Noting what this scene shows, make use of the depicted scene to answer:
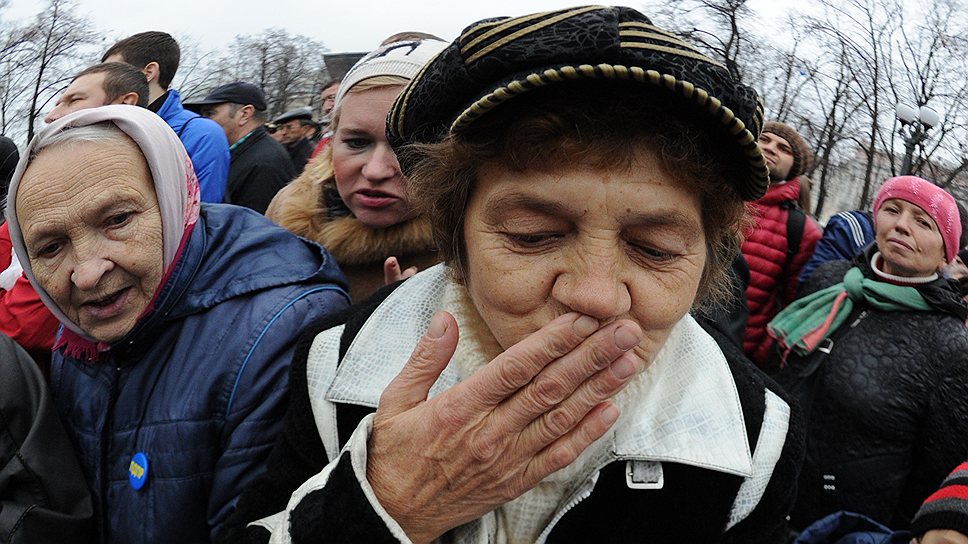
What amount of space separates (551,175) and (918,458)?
9.54 feet

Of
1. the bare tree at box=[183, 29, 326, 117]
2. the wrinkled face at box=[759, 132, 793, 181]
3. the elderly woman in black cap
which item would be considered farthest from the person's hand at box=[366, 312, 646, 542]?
the bare tree at box=[183, 29, 326, 117]

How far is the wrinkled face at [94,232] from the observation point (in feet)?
5.95

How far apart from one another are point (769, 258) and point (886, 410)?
55.7 inches

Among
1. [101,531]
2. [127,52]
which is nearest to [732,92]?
[101,531]

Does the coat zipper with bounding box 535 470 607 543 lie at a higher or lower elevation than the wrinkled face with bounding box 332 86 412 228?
lower

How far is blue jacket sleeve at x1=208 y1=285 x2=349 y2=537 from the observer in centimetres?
177

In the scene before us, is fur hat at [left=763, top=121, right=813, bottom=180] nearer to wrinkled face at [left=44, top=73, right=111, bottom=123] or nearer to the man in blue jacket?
the man in blue jacket

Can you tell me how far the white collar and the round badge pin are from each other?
671mm

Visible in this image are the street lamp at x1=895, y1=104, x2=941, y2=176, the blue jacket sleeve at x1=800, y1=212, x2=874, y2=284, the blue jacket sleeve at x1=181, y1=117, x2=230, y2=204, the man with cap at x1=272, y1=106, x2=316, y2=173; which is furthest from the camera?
the street lamp at x1=895, y1=104, x2=941, y2=176

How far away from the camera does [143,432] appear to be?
1.83m

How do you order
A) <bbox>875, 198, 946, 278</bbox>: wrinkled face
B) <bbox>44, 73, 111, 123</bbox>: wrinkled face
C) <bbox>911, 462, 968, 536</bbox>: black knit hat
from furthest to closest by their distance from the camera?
1. <bbox>44, 73, 111, 123</bbox>: wrinkled face
2. <bbox>875, 198, 946, 278</bbox>: wrinkled face
3. <bbox>911, 462, 968, 536</bbox>: black knit hat

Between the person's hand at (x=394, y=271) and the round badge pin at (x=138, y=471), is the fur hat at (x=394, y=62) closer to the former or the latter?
the person's hand at (x=394, y=271)

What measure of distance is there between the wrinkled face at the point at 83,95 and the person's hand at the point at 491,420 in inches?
137

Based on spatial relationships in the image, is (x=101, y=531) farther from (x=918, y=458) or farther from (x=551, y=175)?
(x=918, y=458)
